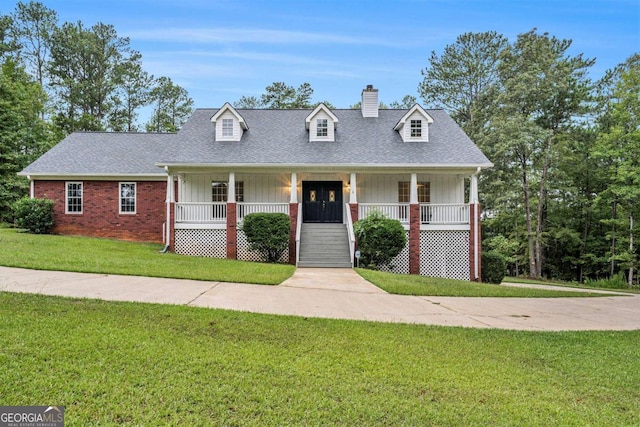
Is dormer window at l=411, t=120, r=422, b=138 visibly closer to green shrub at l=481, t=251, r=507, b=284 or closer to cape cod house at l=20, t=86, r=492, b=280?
cape cod house at l=20, t=86, r=492, b=280

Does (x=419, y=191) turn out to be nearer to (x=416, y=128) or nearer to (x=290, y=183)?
(x=416, y=128)

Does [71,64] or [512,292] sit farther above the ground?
[71,64]

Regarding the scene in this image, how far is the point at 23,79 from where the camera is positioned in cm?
3012

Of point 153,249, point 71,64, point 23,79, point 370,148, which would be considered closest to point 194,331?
point 153,249

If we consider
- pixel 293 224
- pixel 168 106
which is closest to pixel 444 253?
pixel 293 224

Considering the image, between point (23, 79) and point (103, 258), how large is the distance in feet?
91.8

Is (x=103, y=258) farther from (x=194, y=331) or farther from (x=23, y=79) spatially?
(x=23, y=79)

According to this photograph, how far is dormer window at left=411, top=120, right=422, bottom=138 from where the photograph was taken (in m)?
17.8

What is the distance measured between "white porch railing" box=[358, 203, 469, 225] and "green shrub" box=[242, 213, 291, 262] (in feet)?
11.3

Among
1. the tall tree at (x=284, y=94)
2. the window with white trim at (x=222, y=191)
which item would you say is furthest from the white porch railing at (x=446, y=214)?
the tall tree at (x=284, y=94)

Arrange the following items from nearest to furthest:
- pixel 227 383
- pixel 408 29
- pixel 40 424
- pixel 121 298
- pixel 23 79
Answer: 1. pixel 40 424
2. pixel 227 383
3. pixel 121 298
4. pixel 408 29
5. pixel 23 79

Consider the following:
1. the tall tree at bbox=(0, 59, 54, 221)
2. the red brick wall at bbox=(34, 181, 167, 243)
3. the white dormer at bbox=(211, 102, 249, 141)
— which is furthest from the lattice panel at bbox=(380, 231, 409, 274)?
the tall tree at bbox=(0, 59, 54, 221)

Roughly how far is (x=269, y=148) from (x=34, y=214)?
11.6 m

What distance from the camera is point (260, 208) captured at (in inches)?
639
